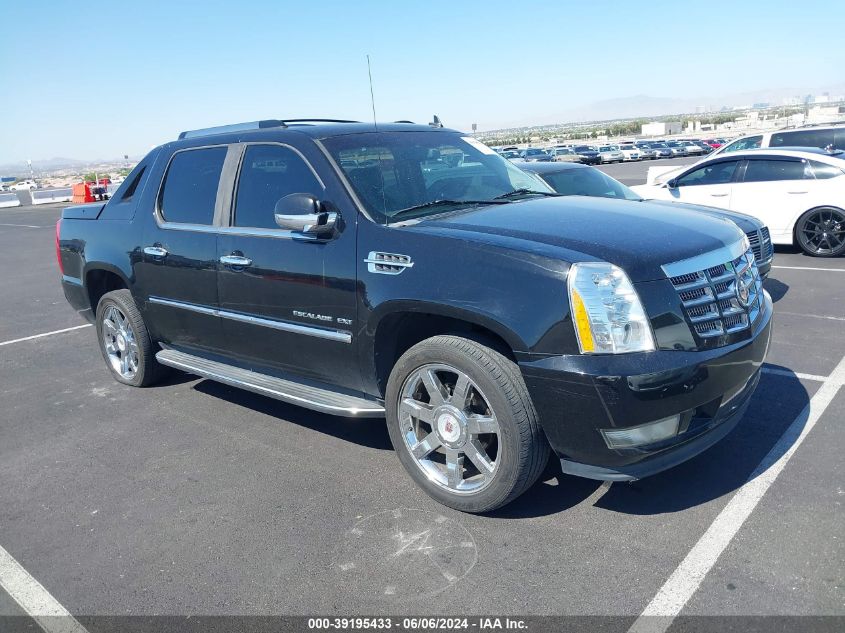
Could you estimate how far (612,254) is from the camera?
3.19 meters

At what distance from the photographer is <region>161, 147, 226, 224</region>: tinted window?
15.5ft

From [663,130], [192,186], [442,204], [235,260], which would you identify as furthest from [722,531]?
[663,130]

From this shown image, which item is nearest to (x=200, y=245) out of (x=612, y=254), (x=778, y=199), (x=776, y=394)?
(x=612, y=254)

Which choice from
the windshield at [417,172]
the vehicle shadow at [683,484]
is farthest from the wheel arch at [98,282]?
the vehicle shadow at [683,484]

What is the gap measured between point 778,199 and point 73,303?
9193 millimetres

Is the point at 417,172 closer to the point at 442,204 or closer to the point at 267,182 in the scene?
the point at 442,204

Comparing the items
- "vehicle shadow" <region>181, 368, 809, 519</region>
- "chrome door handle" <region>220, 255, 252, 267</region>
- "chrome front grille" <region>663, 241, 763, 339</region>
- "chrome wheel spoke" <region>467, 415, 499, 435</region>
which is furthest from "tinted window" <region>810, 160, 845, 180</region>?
"chrome door handle" <region>220, 255, 252, 267</region>

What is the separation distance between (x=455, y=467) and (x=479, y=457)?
18 centimetres

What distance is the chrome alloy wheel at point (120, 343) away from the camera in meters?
5.76

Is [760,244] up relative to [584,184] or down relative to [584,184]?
down

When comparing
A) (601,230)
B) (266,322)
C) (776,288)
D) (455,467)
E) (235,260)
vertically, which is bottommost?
(776,288)

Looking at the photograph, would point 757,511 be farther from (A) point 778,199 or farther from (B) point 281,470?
(A) point 778,199

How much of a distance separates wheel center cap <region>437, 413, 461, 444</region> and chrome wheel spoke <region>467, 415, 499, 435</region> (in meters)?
0.07

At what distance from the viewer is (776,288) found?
8258 mm
